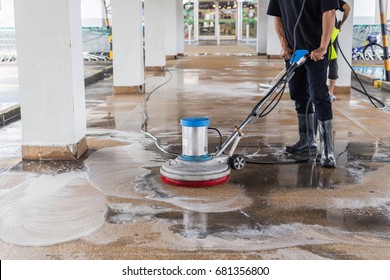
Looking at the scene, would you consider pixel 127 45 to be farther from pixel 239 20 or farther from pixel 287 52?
pixel 239 20

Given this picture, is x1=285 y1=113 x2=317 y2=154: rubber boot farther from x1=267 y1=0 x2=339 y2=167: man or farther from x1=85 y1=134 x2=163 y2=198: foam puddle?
x1=85 y1=134 x2=163 y2=198: foam puddle

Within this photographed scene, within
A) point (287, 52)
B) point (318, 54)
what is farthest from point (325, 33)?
point (287, 52)

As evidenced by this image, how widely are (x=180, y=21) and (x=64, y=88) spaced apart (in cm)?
2102

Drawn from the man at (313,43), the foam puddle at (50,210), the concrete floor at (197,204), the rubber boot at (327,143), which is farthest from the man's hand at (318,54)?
the foam puddle at (50,210)

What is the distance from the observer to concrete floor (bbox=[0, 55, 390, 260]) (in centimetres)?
325

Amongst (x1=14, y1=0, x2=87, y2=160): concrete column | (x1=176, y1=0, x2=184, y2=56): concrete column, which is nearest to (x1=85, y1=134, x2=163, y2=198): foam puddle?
(x1=14, y1=0, x2=87, y2=160): concrete column

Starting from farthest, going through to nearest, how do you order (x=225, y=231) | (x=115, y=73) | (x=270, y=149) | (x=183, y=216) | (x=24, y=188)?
(x=115, y=73)
(x=270, y=149)
(x=24, y=188)
(x=183, y=216)
(x=225, y=231)

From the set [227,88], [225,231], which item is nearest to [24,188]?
[225,231]

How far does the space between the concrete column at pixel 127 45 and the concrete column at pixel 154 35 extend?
4780mm

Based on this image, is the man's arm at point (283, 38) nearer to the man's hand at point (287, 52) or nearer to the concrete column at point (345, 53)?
the man's hand at point (287, 52)

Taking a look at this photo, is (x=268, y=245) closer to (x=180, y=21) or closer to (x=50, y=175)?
(x=50, y=175)

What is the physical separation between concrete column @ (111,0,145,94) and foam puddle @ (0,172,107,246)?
613cm

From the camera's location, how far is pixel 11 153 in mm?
5988

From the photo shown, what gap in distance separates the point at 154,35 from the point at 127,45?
18.1ft
